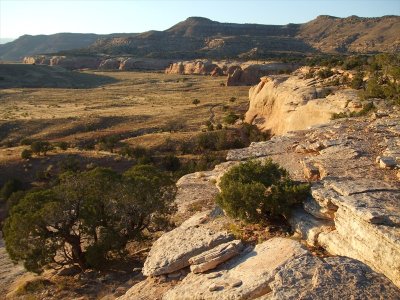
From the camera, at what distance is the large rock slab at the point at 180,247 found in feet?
32.6

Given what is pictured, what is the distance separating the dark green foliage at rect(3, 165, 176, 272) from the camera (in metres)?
12.2

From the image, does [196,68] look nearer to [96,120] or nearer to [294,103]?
[96,120]

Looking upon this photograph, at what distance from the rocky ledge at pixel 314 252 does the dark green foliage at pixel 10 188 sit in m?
17.6

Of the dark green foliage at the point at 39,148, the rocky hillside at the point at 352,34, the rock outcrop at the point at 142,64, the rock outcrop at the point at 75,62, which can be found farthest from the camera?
the rocky hillside at the point at 352,34

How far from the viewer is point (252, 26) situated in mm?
174750

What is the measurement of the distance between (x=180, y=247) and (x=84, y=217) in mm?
3925

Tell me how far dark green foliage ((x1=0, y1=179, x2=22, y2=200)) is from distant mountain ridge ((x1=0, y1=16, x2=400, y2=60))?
93.5 metres

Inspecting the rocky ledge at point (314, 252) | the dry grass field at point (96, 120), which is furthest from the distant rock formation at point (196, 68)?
the rocky ledge at point (314, 252)

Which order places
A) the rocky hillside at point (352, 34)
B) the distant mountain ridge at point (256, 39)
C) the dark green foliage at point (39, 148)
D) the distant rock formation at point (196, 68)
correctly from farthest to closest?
the distant mountain ridge at point (256, 39) → the rocky hillside at point (352, 34) → the distant rock formation at point (196, 68) → the dark green foliage at point (39, 148)

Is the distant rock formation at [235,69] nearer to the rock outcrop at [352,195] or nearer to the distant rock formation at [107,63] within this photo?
the distant rock formation at [107,63]

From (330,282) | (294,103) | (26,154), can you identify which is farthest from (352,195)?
(26,154)

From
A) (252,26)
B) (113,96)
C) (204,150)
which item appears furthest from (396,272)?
(252,26)

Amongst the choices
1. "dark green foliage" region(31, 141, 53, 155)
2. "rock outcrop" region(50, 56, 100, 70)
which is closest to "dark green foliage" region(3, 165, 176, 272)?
"dark green foliage" region(31, 141, 53, 155)

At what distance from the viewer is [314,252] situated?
9273mm
